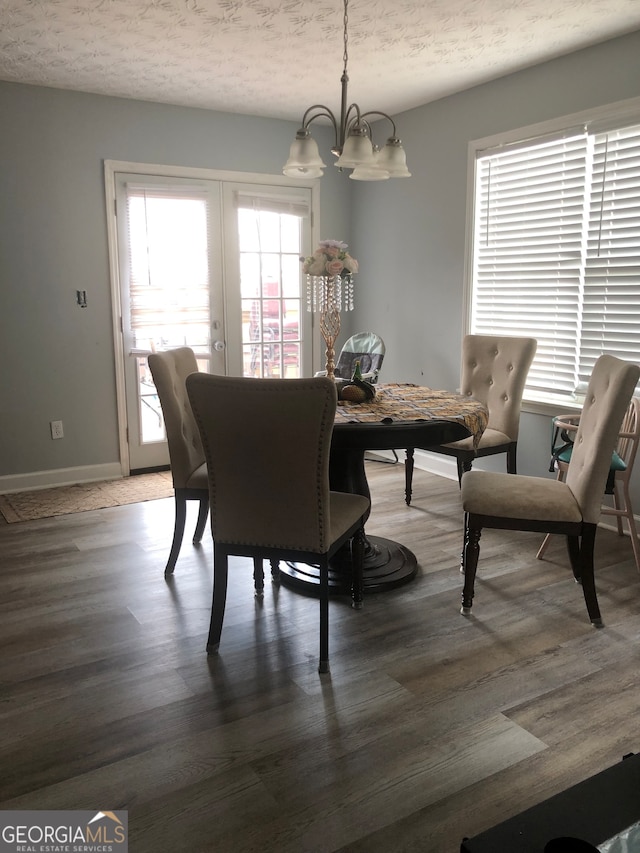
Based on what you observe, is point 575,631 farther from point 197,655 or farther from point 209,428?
point 209,428

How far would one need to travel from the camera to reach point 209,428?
2.21m

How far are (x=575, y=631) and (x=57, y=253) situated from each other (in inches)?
147

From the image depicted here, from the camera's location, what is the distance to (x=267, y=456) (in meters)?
2.17

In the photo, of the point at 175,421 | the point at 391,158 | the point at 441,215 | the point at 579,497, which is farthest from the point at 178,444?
the point at 441,215

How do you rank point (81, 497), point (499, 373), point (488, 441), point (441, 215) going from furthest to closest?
point (441, 215) < point (81, 497) < point (499, 373) < point (488, 441)

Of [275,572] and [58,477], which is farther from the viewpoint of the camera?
[58,477]

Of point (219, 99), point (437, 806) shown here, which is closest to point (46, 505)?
point (219, 99)

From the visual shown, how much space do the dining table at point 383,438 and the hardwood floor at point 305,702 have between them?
111 millimetres

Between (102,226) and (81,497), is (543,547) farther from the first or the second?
(102,226)

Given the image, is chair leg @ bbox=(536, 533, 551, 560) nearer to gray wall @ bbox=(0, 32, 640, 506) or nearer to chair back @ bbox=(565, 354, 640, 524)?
chair back @ bbox=(565, 354, 640, 524)

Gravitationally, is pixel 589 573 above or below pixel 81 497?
above

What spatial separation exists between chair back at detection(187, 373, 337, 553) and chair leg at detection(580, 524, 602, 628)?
102 centimetres

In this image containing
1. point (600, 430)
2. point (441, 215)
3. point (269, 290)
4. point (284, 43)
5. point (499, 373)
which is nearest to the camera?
point (600, 430)

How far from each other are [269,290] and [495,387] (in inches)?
79.6
